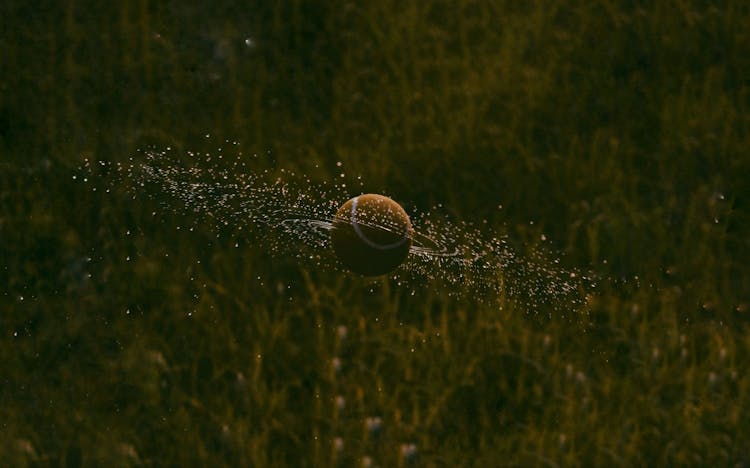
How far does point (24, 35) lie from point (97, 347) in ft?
6.39

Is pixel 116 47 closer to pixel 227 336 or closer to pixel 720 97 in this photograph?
pixel 227 336

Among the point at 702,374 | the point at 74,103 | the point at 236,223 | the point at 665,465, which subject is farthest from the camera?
the point at 74,103

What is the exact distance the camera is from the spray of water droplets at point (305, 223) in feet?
17.1

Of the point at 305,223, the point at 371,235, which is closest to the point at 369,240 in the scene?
the point at 371,235

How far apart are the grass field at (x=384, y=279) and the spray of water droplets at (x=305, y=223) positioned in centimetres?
6

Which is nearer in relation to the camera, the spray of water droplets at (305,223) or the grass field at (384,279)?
the grass field at (384,279)

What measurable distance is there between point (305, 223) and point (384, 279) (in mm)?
456

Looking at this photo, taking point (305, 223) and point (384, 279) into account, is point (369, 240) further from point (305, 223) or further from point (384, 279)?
point (305, 223)

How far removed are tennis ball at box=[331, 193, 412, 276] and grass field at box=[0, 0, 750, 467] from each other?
0.41 feet

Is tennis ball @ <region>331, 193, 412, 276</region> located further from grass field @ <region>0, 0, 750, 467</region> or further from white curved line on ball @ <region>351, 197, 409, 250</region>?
grass field @ <region>0, 0, 750, 467</region>

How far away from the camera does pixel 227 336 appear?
495 centimetres

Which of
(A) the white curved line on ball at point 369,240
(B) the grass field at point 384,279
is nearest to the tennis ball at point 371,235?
(A) the white curved line on ball at point 369,240

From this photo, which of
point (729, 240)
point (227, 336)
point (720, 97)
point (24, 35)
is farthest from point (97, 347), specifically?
point (720, 97)

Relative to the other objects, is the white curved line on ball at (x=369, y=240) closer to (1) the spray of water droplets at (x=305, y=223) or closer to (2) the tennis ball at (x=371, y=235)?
(2) the tennis ball at (x=371, y=235)
